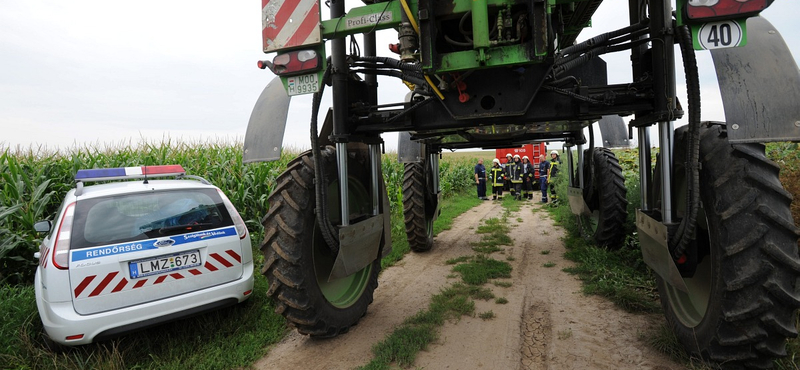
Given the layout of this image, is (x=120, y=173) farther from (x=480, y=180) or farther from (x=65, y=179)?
(x=480, y=180)

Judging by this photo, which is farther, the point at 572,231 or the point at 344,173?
the point at 572,231

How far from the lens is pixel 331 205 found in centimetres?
349

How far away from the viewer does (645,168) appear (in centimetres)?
288

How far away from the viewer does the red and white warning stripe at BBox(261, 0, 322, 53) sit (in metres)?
2.58

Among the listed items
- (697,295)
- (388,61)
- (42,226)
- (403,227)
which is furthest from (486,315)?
(403,227)

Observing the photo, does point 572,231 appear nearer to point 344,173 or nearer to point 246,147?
point 344,173

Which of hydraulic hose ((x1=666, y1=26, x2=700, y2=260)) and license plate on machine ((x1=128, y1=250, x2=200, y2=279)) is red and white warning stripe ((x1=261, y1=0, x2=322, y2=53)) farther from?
hydraulic hose ((x1=666, y1=26, x2=700, y2=260))

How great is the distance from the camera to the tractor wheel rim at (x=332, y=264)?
132 inches

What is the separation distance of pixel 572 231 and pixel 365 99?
5.46 meters

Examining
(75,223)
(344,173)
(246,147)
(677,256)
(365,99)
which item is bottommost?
(677,256)

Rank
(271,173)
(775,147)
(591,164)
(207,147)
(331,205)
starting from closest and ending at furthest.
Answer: (331,205) < (775,147) < (591,164) < (271,173) < (207,147)

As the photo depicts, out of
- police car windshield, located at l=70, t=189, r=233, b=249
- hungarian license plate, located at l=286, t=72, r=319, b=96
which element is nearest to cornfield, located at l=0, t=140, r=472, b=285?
police car windshield, located at l=70, t=189, r=233, b=249

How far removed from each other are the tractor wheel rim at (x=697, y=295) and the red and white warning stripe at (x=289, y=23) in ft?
8.83

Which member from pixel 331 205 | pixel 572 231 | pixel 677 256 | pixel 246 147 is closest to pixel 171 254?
pixel 246 147
